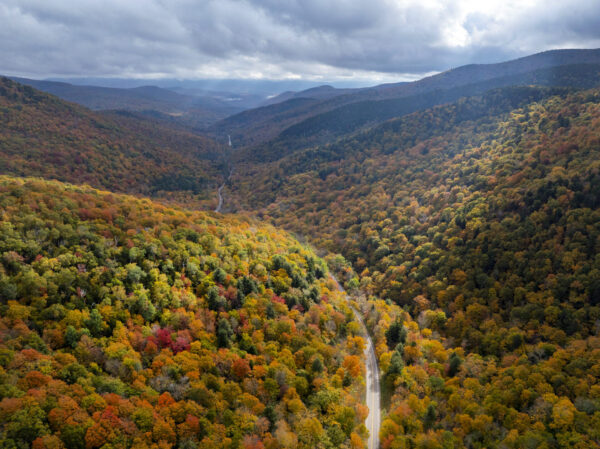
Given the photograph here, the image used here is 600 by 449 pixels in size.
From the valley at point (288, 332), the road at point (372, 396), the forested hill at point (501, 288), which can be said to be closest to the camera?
the valley at point (288, 332)

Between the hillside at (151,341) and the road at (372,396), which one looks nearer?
the hillside at (151,341)

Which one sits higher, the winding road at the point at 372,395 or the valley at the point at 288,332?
the valley at the point at 288,332

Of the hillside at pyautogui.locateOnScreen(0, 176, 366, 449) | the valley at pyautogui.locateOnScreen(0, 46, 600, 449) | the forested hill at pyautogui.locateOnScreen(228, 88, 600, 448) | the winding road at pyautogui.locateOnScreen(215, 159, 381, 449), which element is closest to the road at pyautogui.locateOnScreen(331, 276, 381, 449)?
the winding road at pyautogui.locateOnScreen(215, 159, 381, 449)

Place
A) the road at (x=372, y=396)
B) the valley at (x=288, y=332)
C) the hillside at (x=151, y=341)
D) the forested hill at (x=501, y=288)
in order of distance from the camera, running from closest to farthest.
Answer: the hillside at (x=151, y=341)
the valley at (x=288, y=332)
the forested hill at (x=501, y=288)
the road at (x=372, y=396)

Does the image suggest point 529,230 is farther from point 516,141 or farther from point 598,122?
point 516,141

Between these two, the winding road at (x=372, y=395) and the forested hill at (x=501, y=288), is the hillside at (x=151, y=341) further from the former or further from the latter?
the forested hill at (x=501, y=288)

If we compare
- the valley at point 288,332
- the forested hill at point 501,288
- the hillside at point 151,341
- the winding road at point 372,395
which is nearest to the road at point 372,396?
the winding road at point 372,395

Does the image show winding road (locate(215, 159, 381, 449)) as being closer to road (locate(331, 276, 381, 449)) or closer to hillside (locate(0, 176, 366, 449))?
road (locate(331, 276, 381, 449))
